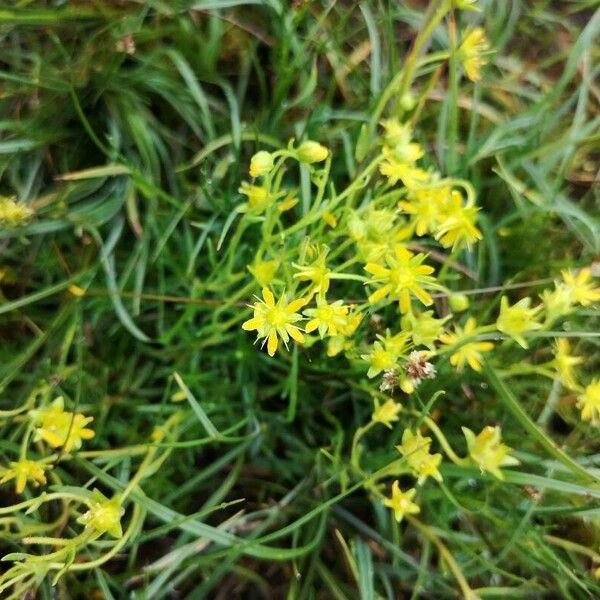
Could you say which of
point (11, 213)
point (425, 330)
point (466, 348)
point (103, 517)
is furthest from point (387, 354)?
point (11, 213)

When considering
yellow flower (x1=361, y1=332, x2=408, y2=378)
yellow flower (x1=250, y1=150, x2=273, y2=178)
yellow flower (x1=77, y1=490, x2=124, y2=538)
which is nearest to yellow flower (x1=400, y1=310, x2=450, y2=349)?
yellow flower (x1=361, y1=332, x2=408, y2=378)

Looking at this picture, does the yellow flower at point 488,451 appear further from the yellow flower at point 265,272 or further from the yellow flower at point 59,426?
the yellow flower at point 59,426

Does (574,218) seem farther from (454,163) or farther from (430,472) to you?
(430,472)

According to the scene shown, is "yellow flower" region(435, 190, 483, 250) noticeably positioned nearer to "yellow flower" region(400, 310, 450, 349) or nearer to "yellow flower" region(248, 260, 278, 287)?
"yellow flower" region(400, 310, 450, 349)

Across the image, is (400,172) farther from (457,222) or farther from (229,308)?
(229,308)

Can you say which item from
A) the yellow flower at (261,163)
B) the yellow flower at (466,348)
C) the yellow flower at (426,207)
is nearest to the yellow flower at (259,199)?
the yellow flower at (261,163)

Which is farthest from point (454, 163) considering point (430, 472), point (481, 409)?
point (430, 472)
